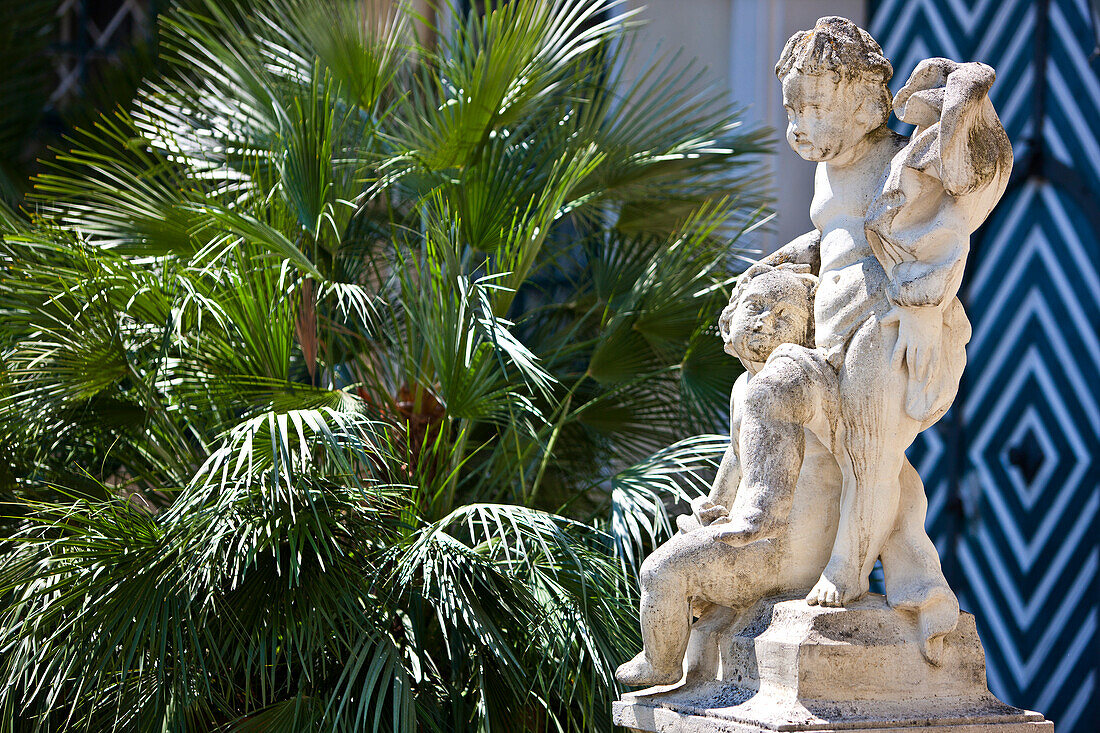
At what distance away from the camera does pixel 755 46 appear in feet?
22.2

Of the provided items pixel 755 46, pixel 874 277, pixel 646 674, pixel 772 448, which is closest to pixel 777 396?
pixel 772 448

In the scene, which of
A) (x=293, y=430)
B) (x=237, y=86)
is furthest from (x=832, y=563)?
(x=237, y=86)

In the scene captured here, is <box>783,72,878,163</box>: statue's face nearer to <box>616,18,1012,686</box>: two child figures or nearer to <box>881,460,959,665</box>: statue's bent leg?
<box>616,18,1012,686</box>: two child figures

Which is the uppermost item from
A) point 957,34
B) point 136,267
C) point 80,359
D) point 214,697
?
point 957,34

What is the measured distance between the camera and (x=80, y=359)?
450 centimetres

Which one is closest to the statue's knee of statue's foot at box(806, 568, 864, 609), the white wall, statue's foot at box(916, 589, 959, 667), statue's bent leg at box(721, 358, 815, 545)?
statue's bent leg at box(721, 358, 815, 545)

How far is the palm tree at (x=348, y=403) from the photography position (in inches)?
148

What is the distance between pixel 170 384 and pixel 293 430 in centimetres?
62

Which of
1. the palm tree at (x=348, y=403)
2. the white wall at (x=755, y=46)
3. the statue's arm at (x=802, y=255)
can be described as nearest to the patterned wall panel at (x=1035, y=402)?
the white wall at (x=755, y=46)

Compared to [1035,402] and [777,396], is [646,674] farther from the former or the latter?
[1035,402]

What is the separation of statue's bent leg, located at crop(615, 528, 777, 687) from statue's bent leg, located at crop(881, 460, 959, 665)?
241mm

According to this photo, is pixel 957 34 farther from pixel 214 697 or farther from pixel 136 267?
pixel 214 697

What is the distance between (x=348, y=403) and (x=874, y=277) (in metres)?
2.13

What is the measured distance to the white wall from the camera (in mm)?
6652
